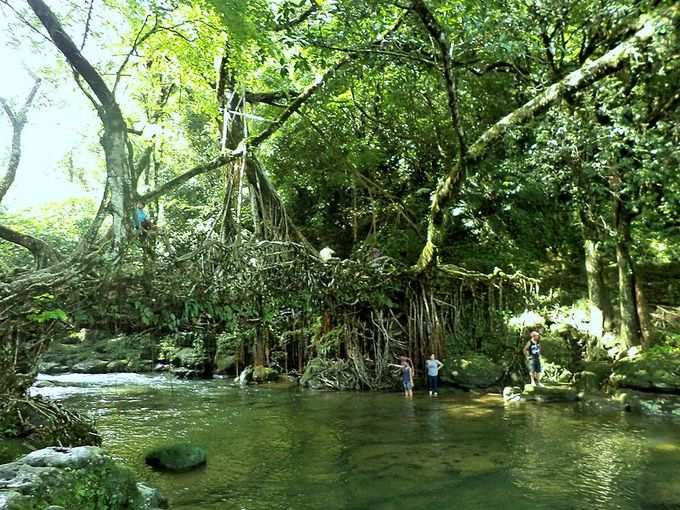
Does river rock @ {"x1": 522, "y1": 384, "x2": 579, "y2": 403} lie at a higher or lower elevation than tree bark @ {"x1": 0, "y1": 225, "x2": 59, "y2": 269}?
lower

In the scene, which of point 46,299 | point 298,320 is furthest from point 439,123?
point 46,299

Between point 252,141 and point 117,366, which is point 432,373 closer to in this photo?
point 252,141

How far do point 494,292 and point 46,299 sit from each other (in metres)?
11.8

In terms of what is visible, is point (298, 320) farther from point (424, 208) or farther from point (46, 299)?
point (46, 299)

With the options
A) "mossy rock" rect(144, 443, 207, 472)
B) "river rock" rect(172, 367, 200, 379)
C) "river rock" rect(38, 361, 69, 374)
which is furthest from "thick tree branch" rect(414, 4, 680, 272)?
"river rock" rect(38, 361, 69, 374)

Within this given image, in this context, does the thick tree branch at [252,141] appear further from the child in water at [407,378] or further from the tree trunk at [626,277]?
the tree trunk at [626,277]

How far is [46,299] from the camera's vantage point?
726cm

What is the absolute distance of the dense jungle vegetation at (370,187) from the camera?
8328 mm

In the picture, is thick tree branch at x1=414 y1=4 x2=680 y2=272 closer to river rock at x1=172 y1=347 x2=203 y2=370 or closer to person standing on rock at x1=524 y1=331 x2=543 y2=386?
person standing on rock at x1=524 y1=331 x2=543 y2=386

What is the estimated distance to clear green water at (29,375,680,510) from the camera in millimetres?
6109

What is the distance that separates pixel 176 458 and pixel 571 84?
8.16m

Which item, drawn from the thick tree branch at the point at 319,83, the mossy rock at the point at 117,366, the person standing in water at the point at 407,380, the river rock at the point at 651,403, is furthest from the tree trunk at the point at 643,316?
the mossy rock at the point at 117,366

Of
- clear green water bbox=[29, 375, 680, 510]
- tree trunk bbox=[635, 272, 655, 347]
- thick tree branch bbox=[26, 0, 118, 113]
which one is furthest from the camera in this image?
tree trunk bbox=[635, 272, 655, 347]

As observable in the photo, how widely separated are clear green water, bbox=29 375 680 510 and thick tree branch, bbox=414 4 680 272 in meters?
4.74
